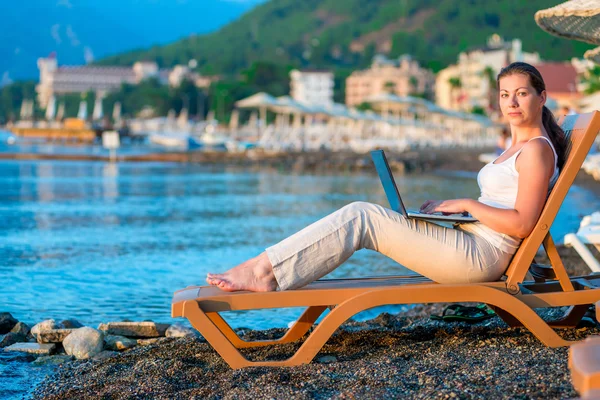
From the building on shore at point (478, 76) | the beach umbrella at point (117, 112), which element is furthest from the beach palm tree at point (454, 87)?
the beach umbrella at point (117, 112)

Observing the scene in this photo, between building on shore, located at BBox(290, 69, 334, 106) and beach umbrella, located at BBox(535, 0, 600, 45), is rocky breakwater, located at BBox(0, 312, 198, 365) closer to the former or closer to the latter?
beach umbrella, located at BBox(535, 0, 600, 45)

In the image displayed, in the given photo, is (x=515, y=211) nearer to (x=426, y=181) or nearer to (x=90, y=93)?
(x=426, y=181)

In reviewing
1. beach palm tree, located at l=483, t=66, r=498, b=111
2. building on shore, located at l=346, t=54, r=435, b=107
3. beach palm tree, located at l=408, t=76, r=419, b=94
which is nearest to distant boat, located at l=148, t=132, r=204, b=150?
beach palm tree, located at l=483, t=66, r=498, b=111

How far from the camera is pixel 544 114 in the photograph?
4.03m

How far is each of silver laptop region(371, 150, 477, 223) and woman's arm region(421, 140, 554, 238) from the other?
78 mm

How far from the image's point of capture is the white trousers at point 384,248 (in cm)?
371

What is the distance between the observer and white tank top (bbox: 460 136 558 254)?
3844mm

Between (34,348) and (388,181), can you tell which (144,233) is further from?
(388,181)

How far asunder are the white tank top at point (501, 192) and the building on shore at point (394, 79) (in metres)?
138

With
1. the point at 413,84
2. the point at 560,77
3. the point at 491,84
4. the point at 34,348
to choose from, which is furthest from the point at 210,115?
the point at 34,348

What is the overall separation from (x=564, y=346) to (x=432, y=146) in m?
50.3

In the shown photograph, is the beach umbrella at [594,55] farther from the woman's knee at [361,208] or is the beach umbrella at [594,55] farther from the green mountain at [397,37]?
the green mountain at [397,37]

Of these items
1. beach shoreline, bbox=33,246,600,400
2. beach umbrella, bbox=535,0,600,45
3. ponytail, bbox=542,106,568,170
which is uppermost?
beach umbrella, bbox=535,0,600,45

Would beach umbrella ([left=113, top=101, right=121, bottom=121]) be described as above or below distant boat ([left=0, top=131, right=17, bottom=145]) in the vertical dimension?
above
